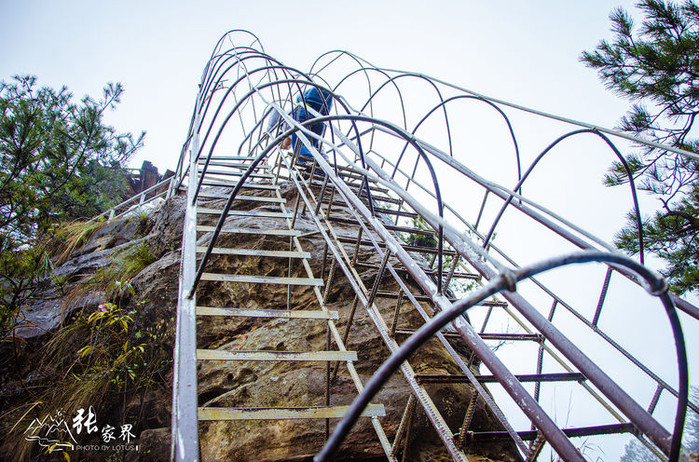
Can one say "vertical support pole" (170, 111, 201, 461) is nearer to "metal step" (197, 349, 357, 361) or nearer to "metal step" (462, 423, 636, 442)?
"metal step" (197, 349, 357, 361)

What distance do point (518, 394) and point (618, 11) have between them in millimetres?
4179

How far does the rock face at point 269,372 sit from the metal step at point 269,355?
563mm

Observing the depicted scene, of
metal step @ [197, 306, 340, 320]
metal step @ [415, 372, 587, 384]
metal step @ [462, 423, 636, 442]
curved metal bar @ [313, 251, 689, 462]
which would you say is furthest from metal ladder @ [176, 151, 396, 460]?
curved metal bar @ [313, 251, 689, 462]

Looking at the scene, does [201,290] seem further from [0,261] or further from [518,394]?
[518,394]

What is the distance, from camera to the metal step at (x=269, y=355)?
162cm

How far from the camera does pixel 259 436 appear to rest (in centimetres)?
202

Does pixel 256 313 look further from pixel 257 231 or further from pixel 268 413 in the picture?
pixel 257 231

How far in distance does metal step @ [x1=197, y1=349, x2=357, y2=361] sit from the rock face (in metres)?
0.56

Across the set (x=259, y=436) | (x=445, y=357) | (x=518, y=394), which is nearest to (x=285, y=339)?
(x=259, y=436)

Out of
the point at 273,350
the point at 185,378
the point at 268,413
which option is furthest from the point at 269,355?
the point at 273,350

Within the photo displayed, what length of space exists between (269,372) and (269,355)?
78cm

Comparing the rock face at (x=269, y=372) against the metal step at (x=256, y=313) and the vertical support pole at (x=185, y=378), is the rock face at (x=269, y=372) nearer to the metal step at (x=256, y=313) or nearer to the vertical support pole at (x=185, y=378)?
the metal step at (x=256, y=313)

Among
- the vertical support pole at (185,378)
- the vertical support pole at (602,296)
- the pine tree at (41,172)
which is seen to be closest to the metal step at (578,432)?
the vertical support pole at (602,296)

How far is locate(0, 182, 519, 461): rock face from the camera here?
80.5 inches
